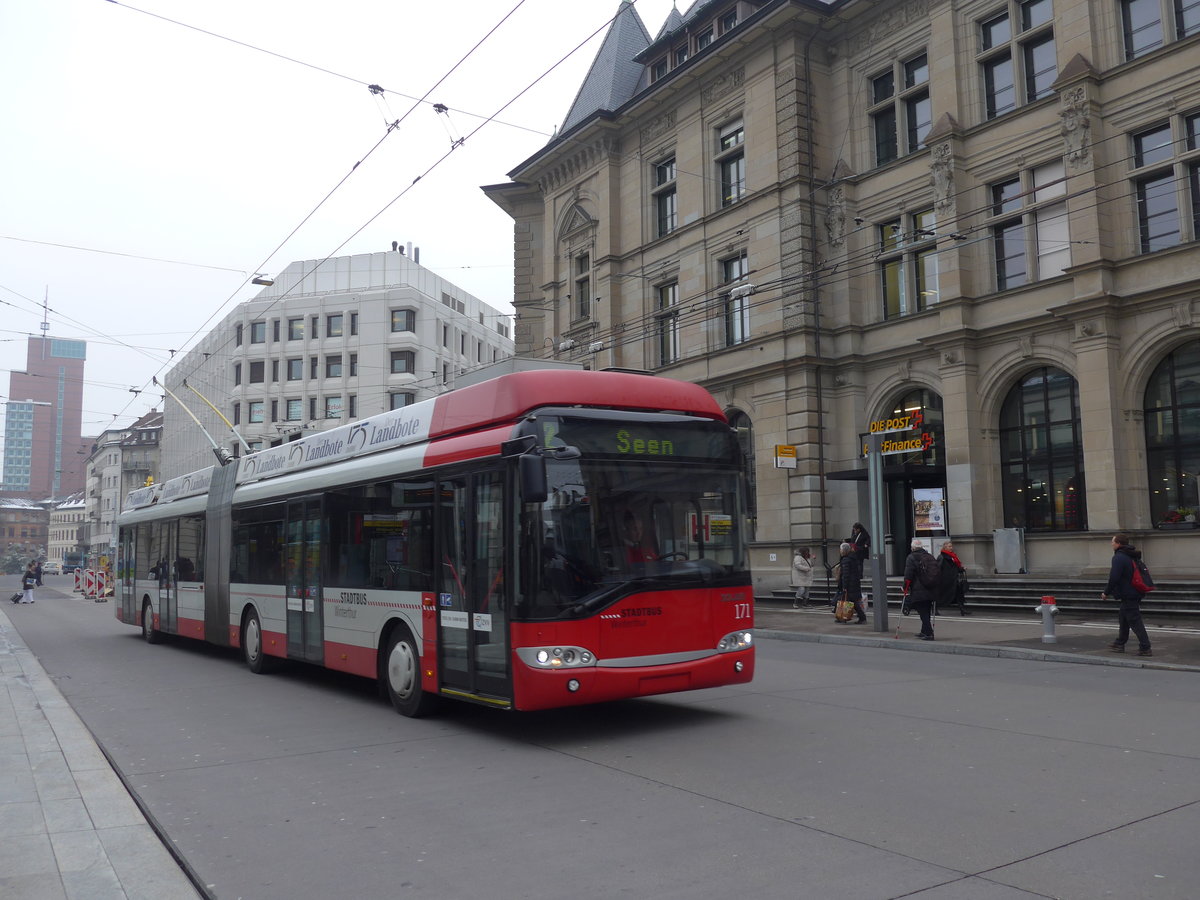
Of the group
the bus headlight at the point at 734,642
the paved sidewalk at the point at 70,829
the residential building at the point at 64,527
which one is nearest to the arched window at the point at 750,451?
the bus headlight at the point at 734,642

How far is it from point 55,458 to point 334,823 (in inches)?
6000

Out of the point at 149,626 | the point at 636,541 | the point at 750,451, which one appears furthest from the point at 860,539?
the point at 636,541

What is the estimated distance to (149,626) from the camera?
65.4ft

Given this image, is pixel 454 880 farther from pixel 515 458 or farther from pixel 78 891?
pixel 515 458

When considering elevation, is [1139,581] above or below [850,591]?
above

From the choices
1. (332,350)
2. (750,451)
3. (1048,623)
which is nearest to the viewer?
(1048,623)

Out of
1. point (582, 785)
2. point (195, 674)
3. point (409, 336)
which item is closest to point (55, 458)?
point (409, 336)

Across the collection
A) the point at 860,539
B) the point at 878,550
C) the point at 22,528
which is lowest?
the point at 878,550

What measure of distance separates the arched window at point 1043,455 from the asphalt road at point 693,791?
1287cm

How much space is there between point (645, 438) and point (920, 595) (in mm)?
9862

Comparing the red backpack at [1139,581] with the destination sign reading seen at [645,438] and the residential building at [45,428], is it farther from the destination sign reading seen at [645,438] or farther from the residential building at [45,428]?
the residential building at [45,428]

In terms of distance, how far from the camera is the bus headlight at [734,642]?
30.3 ft

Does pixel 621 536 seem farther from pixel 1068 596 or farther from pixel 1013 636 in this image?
pixel 1068 596

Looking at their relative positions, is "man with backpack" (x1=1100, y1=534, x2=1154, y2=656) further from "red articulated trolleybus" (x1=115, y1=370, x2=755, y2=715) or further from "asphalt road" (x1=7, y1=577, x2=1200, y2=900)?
"red articulated trolleybus" (x1=115, y1=370, x2=755, y2=715)
